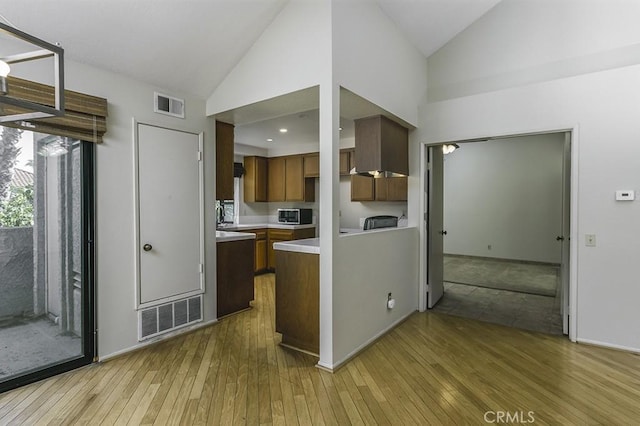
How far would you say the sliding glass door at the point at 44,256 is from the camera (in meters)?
2.34

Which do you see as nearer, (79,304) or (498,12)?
(79,304)

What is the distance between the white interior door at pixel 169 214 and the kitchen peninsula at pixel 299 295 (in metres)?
0.97

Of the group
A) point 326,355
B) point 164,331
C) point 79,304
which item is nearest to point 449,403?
point 326,355

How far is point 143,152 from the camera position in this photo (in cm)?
294

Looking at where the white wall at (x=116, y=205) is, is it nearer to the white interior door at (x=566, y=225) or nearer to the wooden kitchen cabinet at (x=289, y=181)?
the wooden kitchen cabinet at (x=289, y=181)

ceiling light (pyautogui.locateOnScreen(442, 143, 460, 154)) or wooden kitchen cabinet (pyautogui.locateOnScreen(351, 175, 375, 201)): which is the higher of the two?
ceiling light (pyautogui.locateOnScreen(442, 143, 460, 154))

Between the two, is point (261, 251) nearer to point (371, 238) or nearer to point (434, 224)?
point (434, 224)

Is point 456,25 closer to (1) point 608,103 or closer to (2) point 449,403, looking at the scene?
(1) point 608,103

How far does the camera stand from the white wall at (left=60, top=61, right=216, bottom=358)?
270 centimetres

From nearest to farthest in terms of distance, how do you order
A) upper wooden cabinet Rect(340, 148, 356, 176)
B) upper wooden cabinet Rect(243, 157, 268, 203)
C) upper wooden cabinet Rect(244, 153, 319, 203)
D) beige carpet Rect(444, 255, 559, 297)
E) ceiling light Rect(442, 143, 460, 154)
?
1. ceiling light Rect(442, 143, 460, 154)
2. beige carpet Rect(444, 255, 559, 297)
3. upper wooden cabinet Rect(340, 148, 356, 176)
4. upper wooden cabinet Rect(244, 153, 319, 203)
5. upper wooden cabinet Rect(243, 157, 268, 203)

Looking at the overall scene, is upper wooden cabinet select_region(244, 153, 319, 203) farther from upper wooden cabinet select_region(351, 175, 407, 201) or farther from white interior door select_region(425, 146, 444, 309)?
white interior door select_region(425, 146, 444, 309)

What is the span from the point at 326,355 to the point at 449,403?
3.09 feet

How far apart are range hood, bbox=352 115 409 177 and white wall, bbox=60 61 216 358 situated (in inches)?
80.6

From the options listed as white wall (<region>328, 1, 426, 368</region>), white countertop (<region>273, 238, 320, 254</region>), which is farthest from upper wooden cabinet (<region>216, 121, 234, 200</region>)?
white wall (<region>328, 1, 426, 368</region>)
